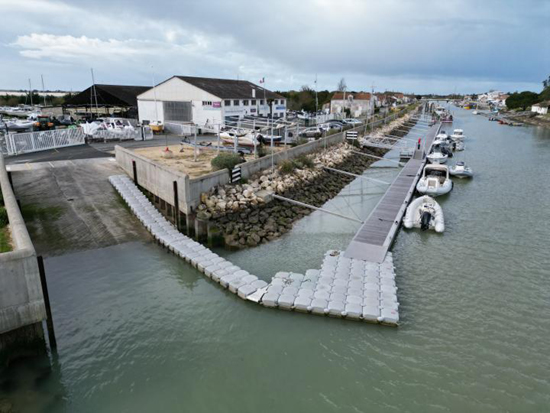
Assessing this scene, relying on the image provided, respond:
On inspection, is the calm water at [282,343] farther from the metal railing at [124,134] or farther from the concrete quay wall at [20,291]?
the metal railing at [124,134]

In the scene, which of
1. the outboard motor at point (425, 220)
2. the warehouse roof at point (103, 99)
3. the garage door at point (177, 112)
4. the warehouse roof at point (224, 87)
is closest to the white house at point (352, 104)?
the warehouse roof at point (224, 87)

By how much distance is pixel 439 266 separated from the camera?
53.1 ft

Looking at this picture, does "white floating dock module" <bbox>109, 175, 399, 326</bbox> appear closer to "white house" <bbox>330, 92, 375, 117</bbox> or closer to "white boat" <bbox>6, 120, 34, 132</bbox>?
"white boat" <bbox>6, 120, 34, 132</bbox>

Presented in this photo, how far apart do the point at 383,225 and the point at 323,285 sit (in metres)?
7.32

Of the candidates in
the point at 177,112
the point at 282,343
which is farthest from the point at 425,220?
the point at 177,112

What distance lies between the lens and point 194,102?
1725 inches

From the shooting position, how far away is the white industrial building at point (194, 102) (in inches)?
1690

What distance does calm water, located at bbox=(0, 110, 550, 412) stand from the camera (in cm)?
934

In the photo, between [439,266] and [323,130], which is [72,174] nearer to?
[439,266]

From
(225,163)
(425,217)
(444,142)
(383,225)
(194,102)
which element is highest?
(194,102)

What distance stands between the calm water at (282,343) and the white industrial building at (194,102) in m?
28.7

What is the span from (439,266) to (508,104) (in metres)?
153

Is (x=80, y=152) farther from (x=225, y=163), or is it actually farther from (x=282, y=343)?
(x=282, y=343)

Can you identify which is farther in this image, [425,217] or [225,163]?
[225,163]
